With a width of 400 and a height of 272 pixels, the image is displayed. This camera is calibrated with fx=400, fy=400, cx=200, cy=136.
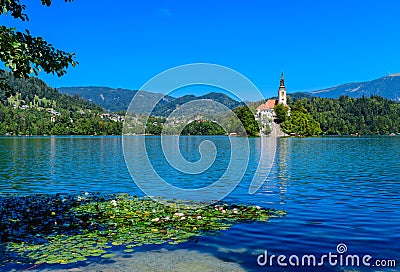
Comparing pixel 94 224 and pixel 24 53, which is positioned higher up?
pixel 24 53

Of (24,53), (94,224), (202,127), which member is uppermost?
(202,127)

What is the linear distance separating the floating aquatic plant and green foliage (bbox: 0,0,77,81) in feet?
20.2

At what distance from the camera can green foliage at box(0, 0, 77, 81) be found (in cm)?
1116

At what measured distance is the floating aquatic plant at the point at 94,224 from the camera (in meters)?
14.4

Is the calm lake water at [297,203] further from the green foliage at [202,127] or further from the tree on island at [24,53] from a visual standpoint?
the green foliage at [202,127]

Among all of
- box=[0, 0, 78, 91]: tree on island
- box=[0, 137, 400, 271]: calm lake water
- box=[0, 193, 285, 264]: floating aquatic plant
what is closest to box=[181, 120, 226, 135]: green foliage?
box=[0, 137, 400, 271]: calm lake water

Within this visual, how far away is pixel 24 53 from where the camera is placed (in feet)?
42.8

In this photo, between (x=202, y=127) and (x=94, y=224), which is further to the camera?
(x=202, y=127)

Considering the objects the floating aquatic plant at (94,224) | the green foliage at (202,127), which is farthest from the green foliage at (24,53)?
the green foliage at (202,127)

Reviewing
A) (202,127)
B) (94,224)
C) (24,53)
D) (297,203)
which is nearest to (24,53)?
(24,53)

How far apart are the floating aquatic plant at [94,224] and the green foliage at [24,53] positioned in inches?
243

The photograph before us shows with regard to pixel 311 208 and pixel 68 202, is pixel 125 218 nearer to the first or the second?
pixel 68 202

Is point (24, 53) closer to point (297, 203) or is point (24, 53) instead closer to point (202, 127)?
point (297, 203)

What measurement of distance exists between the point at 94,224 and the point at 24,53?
8473 millimetres
